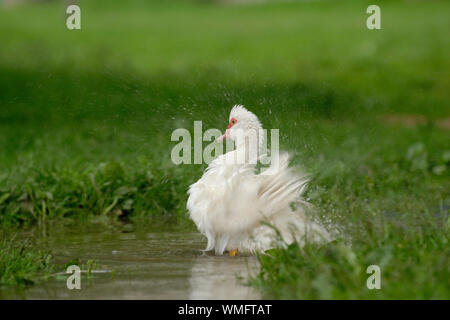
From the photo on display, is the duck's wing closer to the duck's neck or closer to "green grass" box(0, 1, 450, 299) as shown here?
"green grass" box(0, 1, 450, 299)

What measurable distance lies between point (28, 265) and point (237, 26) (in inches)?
731

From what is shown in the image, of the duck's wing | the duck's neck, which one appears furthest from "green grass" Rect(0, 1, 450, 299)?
the duck's neck

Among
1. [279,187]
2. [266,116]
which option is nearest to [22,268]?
[279,187]

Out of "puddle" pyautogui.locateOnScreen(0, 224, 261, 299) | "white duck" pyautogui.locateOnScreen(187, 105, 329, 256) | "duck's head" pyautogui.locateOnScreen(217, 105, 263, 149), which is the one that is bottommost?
"puddle" pyautogui.locateOnScreen(0, 224, 261, 299)

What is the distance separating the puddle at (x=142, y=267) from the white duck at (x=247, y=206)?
0.58 ft

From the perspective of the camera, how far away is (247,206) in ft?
19.6

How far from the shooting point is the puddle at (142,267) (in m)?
4.80

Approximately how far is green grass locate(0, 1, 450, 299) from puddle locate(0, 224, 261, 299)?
0.43 metres

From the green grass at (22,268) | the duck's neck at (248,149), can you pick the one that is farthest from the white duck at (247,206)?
the green grass at (22,268)

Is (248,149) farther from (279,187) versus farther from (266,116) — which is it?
(266,116)

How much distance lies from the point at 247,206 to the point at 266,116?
2712 mm

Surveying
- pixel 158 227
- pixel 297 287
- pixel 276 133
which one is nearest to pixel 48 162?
pixel 158 227

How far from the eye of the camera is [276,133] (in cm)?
768

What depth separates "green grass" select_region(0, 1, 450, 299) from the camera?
5023mm
